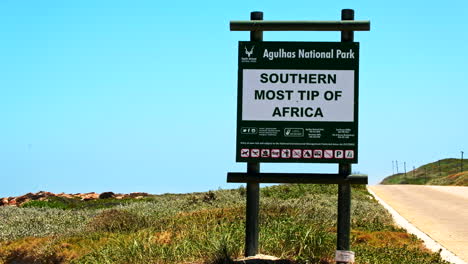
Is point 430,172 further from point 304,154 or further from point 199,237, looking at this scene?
point 304,154

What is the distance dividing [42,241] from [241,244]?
7.57 metres

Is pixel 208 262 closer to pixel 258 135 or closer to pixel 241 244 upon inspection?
pixel 241 244

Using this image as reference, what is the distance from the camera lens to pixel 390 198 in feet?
113

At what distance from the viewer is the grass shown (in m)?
11.5

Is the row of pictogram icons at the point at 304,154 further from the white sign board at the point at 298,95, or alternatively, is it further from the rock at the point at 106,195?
the rock at the point at 106,195

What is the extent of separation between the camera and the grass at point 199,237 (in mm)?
11531

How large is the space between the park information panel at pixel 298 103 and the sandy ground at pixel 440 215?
534cm

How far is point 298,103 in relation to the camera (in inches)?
440

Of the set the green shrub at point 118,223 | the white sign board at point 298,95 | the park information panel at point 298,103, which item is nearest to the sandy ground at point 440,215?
the park information panel at point 298,103

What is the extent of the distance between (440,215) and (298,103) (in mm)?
15184

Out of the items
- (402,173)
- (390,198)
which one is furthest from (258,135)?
(402,173)

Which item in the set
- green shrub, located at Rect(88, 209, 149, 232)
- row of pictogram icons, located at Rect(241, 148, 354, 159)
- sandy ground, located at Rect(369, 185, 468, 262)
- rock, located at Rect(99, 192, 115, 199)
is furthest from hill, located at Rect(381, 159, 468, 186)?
row of pictogram icons, located at Rect(241, 148, 354, 159)

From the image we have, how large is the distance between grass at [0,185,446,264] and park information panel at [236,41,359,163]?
1516 mm

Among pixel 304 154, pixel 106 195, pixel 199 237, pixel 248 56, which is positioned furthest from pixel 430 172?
pixel 248 56
